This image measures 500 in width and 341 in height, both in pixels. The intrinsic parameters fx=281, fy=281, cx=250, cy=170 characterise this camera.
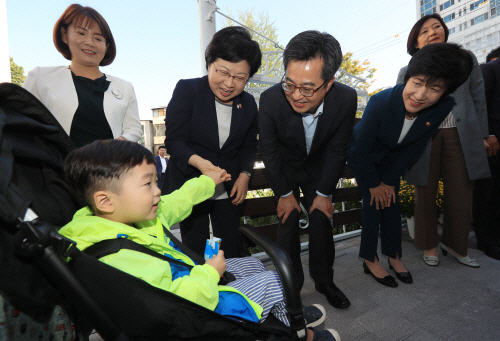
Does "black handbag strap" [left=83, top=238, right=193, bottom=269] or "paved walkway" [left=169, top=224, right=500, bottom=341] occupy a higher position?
"black handbag strap" [left=83, top=238, right=193, bottom=269]

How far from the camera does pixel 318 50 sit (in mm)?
1651

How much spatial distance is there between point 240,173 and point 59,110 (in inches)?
45.1

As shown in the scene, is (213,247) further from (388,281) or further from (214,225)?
(388,281)

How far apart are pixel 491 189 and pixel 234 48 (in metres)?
2.99

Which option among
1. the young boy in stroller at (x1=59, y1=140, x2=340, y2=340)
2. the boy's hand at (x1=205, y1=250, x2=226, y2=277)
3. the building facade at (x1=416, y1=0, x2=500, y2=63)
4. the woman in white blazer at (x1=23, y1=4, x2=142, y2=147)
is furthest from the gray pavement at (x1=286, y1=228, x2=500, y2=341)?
the building facade at (x1=416, y1=0, x2=500, y2=63)

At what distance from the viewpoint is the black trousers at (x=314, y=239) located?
2.08 meters

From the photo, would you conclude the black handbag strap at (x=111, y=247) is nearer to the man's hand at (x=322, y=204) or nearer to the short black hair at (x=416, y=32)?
the man's hand at (x=322, y=204)

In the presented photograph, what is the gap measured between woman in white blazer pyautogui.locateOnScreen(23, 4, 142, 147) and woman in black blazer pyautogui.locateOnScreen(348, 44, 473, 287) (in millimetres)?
1789

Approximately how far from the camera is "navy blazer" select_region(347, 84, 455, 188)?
216 centimetres

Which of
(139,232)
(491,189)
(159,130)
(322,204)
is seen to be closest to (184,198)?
(139,232)

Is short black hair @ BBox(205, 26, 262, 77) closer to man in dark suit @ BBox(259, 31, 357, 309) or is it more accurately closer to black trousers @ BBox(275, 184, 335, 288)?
man in dark suit @ BBox(259, 31, 357, 309)

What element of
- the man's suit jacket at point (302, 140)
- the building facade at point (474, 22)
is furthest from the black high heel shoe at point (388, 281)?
the building facade at point (474, 22)

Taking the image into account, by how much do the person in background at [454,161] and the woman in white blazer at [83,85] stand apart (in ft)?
8.40

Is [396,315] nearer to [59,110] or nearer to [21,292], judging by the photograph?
[21,292]
